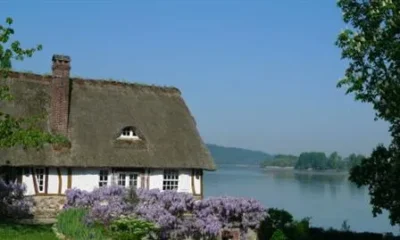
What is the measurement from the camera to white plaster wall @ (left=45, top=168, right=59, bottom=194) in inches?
985

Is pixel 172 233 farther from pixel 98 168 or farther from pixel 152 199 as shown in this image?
pixel 98 168

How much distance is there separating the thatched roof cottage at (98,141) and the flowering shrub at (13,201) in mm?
586

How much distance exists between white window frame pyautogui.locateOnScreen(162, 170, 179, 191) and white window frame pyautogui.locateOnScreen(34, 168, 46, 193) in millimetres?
6021

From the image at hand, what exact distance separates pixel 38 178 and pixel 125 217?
9063 millimetres

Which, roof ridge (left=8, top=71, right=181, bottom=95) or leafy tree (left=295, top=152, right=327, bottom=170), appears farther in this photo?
leafy tree (left=295, top=152, right=327, bottom=170)

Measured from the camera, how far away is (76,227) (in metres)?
14.7

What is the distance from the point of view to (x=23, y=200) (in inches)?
942

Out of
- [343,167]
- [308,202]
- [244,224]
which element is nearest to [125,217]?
[244,224]

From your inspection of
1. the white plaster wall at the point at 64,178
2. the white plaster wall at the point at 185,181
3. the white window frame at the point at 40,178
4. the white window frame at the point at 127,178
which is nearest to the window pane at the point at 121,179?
the white window frame at the point at 127,178

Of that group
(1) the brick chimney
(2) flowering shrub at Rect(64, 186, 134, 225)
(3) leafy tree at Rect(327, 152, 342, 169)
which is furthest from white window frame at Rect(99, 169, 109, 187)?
(3) leafy tree at Rect(327, 152, 342, 169)

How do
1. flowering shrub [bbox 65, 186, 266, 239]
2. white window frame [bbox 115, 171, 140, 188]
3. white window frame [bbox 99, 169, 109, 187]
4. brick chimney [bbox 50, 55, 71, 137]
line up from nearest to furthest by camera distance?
flowering shrub [bbox 65, 186, 266, 239] < brick chimney [bbox 50, 55, 71, 137] < white window frame [bbox 99, 169, 109, 187] < white window frame [bbox 115, 171, 140, 188]

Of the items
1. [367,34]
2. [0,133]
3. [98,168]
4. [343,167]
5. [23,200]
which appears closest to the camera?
[367,34]

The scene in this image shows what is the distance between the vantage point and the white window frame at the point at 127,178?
26.8 metres

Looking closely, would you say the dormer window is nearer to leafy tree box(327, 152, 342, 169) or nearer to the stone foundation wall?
the stone foundation wall
